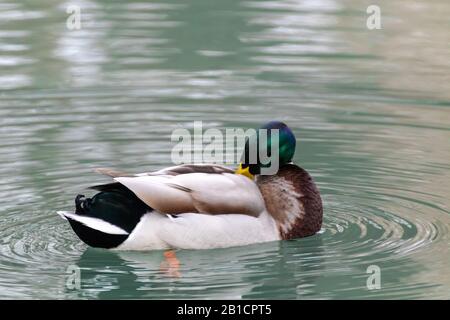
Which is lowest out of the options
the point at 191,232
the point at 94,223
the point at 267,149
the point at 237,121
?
the point at 191,232

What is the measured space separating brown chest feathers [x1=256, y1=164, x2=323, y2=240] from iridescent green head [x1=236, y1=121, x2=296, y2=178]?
4.0 inches

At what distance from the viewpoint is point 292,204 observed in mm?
9719

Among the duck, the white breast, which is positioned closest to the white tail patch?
the duck

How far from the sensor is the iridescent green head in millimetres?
9727

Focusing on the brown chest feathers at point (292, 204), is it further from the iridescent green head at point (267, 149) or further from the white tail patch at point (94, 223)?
the white tail patch at point (94, 223)

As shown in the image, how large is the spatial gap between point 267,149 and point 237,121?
2.78 metres

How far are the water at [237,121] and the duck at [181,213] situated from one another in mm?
113

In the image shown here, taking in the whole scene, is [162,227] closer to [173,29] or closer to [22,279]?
[22,279]

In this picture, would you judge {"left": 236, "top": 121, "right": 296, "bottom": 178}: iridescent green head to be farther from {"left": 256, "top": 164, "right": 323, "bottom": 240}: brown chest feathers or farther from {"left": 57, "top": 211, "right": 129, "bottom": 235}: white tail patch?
{"left": 57, "top": 211, "right": 129, "bottom": 235}: white tail patch

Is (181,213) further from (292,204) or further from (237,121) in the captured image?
Result: (237,121)

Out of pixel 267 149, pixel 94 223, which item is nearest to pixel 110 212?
pixel 94 223

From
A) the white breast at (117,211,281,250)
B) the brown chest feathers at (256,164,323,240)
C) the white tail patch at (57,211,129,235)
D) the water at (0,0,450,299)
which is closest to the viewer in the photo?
the water at (0,0,450,299)

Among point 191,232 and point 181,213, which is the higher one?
point 181,213

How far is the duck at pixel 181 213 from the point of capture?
9.10 m
